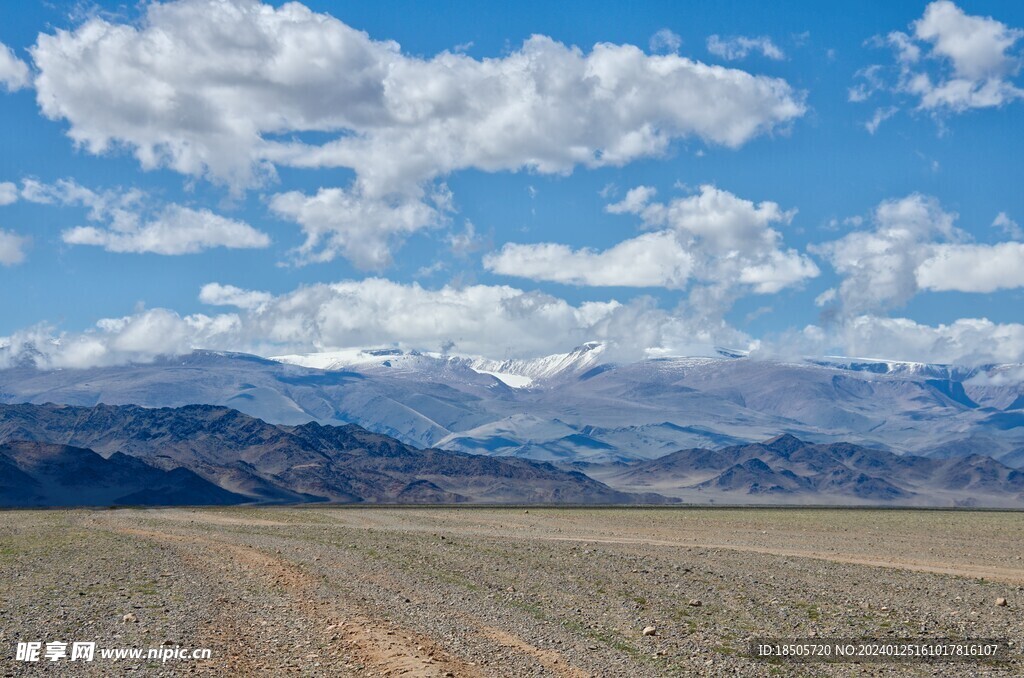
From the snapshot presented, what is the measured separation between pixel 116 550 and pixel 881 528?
47687mm

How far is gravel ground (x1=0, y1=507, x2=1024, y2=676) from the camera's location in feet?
76.6

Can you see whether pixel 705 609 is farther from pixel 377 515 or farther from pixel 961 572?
pixel 377 515

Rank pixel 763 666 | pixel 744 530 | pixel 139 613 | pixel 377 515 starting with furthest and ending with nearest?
1. pixel 377 515
2. pixel 744 530
3. pixel 139 613
4. pixel 763 666

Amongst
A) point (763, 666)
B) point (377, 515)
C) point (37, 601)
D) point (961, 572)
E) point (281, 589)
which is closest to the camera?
point (763, 666)

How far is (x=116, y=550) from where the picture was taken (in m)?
44.8

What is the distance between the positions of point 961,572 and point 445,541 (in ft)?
73.1

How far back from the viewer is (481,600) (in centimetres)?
3088

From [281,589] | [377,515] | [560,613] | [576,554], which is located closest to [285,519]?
[377,515]

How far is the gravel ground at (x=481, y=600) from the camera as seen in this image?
23.3 meters

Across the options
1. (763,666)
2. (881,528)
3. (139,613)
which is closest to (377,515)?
(881,528)

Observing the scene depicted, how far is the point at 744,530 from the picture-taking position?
67500 millimetres

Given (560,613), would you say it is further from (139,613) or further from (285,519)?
(285,519)

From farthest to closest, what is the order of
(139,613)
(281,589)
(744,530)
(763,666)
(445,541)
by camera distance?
(744,530) < (445,541) < (281,589) < (139,613) < (763,666)

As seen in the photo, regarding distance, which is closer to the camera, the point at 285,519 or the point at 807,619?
the point at 807,619
